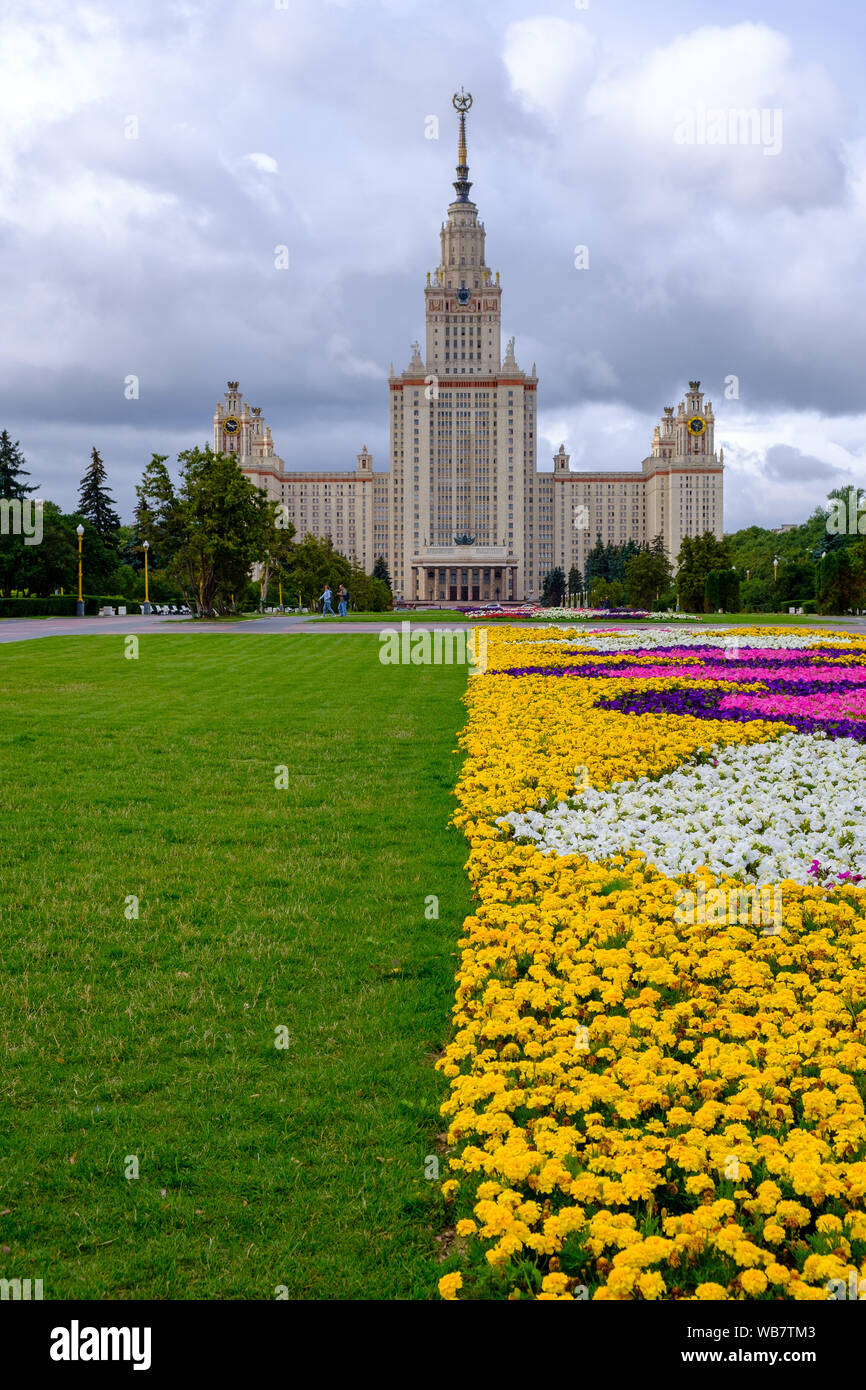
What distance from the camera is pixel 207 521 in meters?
39.9

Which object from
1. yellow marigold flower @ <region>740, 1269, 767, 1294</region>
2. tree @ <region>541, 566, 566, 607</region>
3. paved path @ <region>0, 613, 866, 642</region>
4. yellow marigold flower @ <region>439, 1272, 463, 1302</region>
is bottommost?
yellow marigold flower @ <region>439, 1272, 463, 1302</region>

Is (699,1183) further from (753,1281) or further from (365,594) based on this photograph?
(365,594)

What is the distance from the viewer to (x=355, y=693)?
16031 mm

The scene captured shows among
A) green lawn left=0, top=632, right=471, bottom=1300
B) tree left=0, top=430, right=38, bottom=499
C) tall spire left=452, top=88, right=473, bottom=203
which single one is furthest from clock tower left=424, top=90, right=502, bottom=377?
green lawn left=0, top=632, right=471, bottom=1300

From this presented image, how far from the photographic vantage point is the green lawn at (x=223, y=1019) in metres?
3.27

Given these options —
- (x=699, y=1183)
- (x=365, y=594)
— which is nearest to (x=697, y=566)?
(x=365, y=594)

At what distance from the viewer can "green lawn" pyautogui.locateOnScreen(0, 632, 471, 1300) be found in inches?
129

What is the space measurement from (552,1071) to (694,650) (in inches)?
671

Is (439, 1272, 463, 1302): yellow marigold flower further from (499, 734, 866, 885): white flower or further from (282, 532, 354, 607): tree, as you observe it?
(282, 532, 354, 607): tree

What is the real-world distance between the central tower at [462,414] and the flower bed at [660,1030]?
Result: 507 ft

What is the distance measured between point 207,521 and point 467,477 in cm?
13538

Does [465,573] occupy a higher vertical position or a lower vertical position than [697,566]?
higher

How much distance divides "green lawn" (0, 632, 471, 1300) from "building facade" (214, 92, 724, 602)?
148 meters
